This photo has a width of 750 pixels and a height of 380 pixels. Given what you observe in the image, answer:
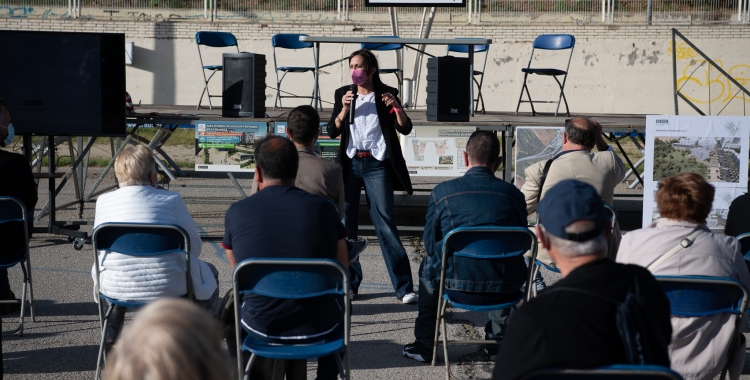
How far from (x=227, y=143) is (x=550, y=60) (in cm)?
1327

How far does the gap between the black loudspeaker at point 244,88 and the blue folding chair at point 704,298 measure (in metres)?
5.61

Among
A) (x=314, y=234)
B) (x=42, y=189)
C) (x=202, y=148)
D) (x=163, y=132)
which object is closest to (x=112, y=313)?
(x=314, y=234)

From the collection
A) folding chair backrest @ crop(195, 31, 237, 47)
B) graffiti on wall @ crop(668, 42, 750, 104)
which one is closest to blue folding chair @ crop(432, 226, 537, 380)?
folding chair backrest @ crop(195, 31, 237, 47)

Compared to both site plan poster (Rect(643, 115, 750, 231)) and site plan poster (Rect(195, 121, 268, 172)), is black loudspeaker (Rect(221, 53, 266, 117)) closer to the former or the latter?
site plan poster (Rect(195, 121, 268, 172))

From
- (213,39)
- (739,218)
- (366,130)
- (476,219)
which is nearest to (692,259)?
(476,219)

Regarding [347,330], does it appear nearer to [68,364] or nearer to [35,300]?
[68,364]

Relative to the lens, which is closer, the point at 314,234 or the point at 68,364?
the point at 314,234

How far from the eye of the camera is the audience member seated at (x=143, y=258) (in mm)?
3713

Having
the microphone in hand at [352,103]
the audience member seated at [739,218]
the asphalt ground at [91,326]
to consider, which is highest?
the microphone in hand at [352,103]

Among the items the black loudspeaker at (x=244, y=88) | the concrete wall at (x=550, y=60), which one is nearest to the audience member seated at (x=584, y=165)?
the black loudspeaker at (x=244, y=88)

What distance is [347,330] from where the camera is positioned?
3236 millimetres

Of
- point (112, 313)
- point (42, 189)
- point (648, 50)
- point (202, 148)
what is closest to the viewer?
point (112, 313)

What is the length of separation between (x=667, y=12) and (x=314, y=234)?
1974cm

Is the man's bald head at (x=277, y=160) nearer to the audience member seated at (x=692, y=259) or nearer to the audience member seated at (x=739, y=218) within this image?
the audience member seated at (x=692, y=259)
